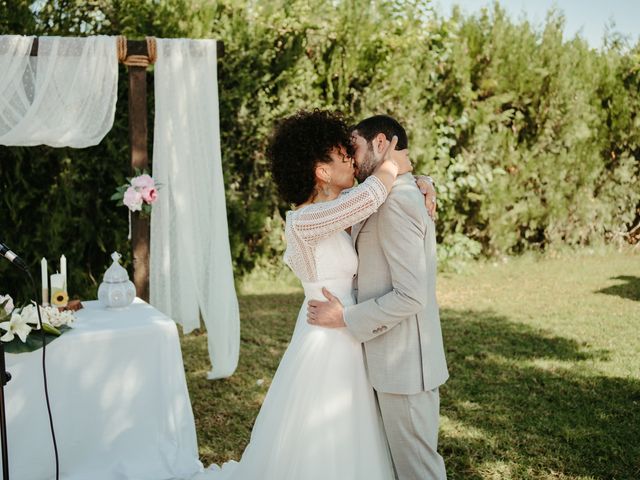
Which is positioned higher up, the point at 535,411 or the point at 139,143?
the point at 139,143

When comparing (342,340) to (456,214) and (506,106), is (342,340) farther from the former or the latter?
(506,106)

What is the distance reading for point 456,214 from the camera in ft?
30.6

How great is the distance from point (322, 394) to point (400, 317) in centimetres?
44

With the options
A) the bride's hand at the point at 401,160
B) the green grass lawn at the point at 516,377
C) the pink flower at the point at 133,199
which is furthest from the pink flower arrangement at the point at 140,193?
the bride's hand at the point at 401,160

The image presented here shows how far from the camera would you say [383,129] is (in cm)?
252

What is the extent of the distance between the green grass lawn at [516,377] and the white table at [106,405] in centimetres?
40

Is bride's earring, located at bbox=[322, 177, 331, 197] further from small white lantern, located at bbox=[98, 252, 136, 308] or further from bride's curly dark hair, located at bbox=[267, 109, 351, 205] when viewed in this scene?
small white lantern, located at bbox=[98, 252, 136, 308]

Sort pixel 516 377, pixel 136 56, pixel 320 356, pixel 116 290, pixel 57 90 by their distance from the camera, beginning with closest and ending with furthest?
1. pixel 320 356
2. pixel 116 290
3. pixel 57 90
4. pixel 136 56
5. pixel 516 377

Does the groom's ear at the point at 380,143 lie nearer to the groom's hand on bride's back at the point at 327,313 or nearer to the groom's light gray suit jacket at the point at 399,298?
the groom's light gray suit jacket at the point at 399,298

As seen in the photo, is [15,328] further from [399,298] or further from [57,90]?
[57,90]

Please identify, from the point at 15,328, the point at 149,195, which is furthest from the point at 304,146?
the point at 149,195

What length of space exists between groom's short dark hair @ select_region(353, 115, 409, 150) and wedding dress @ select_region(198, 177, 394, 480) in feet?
0.90

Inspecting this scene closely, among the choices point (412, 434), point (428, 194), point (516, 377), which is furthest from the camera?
point (516, 377)

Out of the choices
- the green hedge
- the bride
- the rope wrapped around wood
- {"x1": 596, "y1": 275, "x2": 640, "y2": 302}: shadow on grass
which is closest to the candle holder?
the bride
